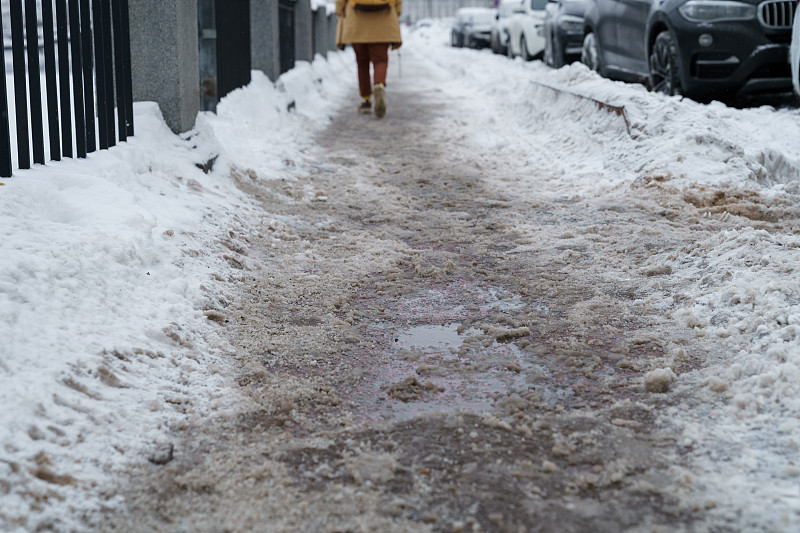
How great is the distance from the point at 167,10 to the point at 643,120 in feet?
12.6

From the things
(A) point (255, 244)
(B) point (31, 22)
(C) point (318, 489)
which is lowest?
(C) point (318, 489)

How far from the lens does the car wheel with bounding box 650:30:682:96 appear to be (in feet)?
27.1

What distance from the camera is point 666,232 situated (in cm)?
485

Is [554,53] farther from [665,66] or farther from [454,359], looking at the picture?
[454,359]

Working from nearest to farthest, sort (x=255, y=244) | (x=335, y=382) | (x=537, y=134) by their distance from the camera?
1. (x=335, y=382)
2. (x=255, y=244)
3. (x=537, y=134)

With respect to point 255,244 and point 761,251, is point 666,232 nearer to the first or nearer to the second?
point 761,251

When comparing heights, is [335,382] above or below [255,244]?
below

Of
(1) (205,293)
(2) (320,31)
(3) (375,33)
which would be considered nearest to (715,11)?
(3) (375,33)

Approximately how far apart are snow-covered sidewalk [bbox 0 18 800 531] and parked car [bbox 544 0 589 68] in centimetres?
667

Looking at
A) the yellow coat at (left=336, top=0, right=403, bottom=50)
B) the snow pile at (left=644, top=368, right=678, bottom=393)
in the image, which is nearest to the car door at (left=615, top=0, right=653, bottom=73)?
the yellow coat at (left=336, top=0, right=403, bottom=50)

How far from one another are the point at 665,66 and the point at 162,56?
5.34 meters

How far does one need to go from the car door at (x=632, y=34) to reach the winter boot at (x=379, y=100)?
2.92 metres

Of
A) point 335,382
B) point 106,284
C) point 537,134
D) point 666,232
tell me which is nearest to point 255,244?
point 106,284

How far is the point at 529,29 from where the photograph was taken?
17406mm
